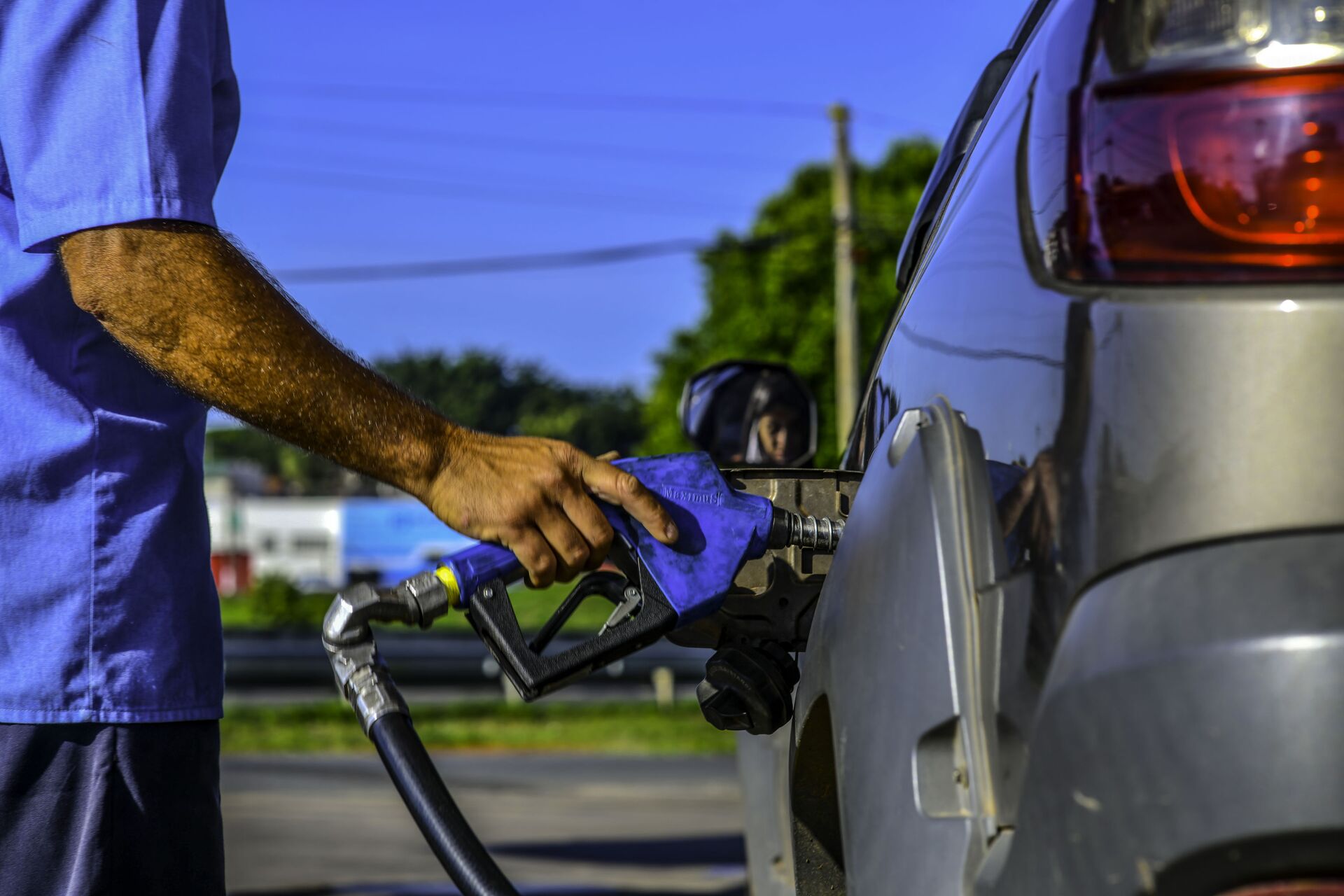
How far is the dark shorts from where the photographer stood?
5.54 ft

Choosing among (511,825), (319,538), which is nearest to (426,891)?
(511,825)

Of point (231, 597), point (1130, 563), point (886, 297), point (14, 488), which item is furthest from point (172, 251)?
point (231, 597)

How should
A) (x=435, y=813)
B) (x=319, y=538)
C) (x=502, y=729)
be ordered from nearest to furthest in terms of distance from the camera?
(x=435, y=813) → (x=502, y=729) → (x=319, y=538)

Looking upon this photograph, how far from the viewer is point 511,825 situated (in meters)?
8.94

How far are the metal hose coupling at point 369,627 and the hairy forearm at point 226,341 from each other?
157 millimetres

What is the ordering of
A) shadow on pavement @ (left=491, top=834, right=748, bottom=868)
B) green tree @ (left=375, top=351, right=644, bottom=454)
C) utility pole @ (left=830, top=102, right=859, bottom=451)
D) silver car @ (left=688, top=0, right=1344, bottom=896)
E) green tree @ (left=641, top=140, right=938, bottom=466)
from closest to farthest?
silver car @ (left=688, top=0, right=1344, bottom=896)
shadow on pavement @ (left=491, top=834, right=748, bottom=868)
utility pole @ (left=830, top=102, right=859, bottom=451)
green tree @ (left=641, top=140, right=938, bottom=466)
green tree @ (left=375, top=351, right=644, bottom=454)

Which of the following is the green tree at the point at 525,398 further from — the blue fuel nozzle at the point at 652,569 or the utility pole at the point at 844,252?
the blue fuel nozzle at the point at 652,569

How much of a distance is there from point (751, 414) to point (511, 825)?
6579mm

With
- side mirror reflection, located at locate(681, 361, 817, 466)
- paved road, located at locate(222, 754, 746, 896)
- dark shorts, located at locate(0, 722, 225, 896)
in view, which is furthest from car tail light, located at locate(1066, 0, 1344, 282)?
paved road, located at locate(222, 754, 746, 896)

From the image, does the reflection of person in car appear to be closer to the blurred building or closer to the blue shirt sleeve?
the blue shirt sleeve

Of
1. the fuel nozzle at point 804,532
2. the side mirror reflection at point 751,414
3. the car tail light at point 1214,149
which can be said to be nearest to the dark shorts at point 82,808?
the fuel nozzle at point 804,532

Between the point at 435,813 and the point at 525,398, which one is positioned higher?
the point at 435,813

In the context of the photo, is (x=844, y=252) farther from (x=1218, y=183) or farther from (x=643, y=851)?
(x=1218, y=183)

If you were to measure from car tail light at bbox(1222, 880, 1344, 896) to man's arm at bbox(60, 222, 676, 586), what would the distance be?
78 centimetres
